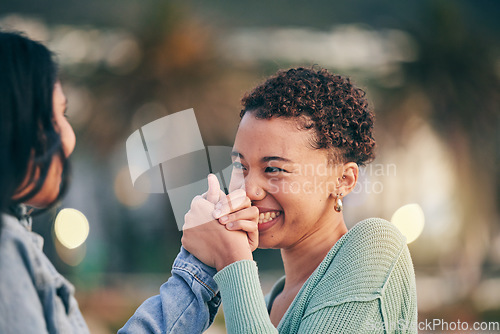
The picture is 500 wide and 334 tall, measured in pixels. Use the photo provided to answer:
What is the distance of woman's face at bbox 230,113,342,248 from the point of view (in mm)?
1821

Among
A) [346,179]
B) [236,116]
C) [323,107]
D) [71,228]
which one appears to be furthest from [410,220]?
[323,107]

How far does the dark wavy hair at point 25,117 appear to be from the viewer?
111cm

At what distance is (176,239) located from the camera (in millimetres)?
8461

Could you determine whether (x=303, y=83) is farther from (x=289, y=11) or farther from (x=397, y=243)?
(x=289, y=11)

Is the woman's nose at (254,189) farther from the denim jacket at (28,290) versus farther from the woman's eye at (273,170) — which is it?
the denim jacket at (28,290)

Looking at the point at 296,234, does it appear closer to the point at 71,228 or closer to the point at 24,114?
the point at 24,114

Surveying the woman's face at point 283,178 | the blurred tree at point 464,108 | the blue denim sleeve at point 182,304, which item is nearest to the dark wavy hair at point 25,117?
the blue denim sleeve at point 182,304

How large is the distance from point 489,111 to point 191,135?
7.52 metres

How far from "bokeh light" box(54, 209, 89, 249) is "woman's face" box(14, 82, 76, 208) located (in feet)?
24.8

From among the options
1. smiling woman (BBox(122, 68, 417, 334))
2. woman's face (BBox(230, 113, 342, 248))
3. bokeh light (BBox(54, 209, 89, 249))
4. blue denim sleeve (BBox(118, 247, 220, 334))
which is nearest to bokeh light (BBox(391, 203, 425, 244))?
bokeh light (BBox(54, 209, 89, 249))

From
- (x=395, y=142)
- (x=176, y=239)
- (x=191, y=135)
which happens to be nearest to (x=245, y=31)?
(x=395, y=142)

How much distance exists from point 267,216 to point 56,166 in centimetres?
Result: 87

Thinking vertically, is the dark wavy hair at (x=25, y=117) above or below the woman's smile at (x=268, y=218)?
above

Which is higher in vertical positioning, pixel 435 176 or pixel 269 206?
pixel 269 206
